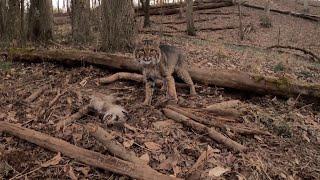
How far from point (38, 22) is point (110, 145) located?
7943 mm

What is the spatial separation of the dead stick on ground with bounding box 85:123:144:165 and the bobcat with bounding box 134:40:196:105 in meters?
1.18

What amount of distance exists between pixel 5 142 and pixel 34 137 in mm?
485

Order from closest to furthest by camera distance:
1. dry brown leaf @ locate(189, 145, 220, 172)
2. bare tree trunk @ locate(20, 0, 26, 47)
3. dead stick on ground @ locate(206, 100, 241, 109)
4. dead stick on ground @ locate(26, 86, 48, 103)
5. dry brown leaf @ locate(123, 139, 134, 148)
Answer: dry brown leaf @ locate(189, 145, 220, 172)
dry brown leaf @ locate(123, 139, 134, 148)
dead stick on ground @ locate(206, 100, 241, 109)
dead stick on ground @ locate(26, 86, 48, 103)
bare tree trunk @ locate(20, 0, 26, 47)

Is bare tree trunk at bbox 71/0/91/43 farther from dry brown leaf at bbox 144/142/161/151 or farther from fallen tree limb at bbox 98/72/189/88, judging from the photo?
dry brown leaf at bbox 144/142/161/151

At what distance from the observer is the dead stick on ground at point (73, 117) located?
20.9ft

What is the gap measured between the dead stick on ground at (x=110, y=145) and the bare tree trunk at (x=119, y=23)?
418cm

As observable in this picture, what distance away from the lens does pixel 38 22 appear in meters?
12.5

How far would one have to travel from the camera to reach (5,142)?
612cm

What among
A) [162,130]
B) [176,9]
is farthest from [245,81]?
[176,9]

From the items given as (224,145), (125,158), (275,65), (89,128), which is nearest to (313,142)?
(224,145)

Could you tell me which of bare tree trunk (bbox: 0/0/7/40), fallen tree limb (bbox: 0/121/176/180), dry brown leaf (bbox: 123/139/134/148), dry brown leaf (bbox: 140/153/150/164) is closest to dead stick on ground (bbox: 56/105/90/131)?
fallen tree limb (bbox: 0/121/176/180)

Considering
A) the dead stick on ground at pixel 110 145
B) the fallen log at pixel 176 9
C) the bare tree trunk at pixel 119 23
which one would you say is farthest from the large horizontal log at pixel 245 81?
the fallen log at pixel 176 9

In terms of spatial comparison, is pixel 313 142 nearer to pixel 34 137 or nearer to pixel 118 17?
pixel 34 137

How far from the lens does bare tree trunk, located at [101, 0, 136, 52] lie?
32.3 ft
